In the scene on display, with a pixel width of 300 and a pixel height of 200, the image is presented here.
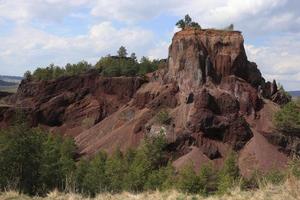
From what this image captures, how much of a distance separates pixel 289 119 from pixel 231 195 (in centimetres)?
7696

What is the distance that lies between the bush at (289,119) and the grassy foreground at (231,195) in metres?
75.8

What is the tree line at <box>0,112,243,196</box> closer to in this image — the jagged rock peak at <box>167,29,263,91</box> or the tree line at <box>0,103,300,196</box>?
the tree line at <box>0,103,300,196</box>

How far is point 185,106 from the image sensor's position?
89688 mm

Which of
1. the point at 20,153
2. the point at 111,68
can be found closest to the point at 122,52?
the point at 111,68

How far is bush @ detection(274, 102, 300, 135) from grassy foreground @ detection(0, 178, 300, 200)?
7581 centimetres

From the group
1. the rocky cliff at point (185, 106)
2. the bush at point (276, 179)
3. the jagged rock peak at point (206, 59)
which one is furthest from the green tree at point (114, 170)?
the bush at point (276, 179)

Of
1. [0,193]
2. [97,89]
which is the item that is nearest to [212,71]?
[97,89]

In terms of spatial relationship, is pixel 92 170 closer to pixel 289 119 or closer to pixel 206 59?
pixel 289 119

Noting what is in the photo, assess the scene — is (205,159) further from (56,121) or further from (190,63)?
(56,121)

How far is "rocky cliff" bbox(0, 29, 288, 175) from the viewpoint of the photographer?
272 feet

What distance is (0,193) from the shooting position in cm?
1214

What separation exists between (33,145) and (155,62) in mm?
111244

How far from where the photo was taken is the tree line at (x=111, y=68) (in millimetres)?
126562

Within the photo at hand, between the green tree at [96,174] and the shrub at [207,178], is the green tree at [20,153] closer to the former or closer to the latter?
the green tree at [96,174]
